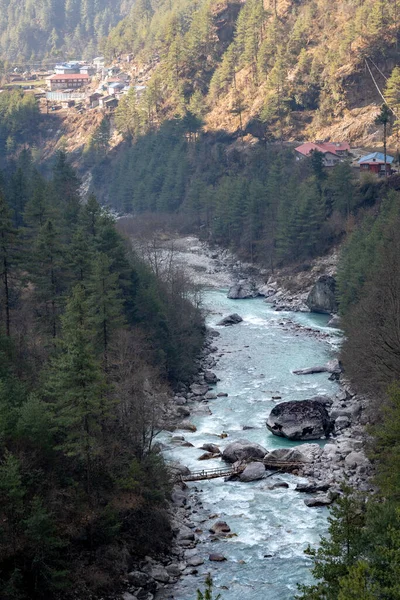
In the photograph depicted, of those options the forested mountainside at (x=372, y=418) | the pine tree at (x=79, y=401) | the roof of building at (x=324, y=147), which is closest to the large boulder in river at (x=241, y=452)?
the forested mountainside at (x=372, y=418)

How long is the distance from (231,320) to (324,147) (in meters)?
36.9

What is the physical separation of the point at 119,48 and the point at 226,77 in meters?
71.9

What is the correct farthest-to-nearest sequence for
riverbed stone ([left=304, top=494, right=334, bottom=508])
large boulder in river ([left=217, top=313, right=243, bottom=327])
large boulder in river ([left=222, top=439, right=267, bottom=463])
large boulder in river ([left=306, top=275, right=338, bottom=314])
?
1. large boulder in river ([left=306, top=275, right=338, bottom=314])
2. large boulder in river ([left=217, top=313, right=243, bottom=327])
3. large boulder in river ([left=222, top=439, right=267, bottom=463])
4. riverbed stone ([left=304, top=494, right=334, bottom=508])

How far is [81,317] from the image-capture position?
118 feet

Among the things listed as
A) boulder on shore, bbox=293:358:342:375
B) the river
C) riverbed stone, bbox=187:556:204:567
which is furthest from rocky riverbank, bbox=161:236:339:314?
riverbed stone, bbox=187:556:204:567

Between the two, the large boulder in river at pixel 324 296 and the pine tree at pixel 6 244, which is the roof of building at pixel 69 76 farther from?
the pine tree at pixel 6 244

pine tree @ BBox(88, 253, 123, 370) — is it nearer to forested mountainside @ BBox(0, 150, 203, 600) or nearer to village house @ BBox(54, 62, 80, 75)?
forested mountainside @ BBox(0, 150, 203, 600)

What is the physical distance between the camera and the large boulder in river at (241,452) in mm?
40688

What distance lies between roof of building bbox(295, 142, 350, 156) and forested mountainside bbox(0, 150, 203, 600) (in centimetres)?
5483

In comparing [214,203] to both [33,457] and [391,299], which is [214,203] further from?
[33,457]

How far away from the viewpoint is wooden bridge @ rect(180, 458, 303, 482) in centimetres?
3894

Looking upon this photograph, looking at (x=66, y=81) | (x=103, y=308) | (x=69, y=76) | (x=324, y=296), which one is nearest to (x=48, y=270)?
(x=103, y=308)

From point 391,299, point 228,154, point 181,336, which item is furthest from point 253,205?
point 391,299

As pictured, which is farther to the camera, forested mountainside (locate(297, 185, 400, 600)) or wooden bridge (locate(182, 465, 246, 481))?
wooden bridge (locate(182, 465, 246, 481))
